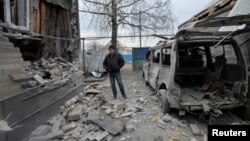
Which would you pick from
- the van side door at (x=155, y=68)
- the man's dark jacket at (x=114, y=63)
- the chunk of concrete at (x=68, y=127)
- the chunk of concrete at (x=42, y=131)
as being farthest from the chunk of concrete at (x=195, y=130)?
the man's dark jacket at (x=114, y=63)

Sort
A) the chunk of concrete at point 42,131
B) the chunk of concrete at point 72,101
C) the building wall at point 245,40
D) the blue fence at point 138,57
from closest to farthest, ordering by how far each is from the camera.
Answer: the chunk of concrete at point 42,131 < the building wall at point 245,40 < the chunk of concrete at point 72,101 < the blue fence at point 138,57

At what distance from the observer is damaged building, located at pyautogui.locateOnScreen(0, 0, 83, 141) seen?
4.30 meters

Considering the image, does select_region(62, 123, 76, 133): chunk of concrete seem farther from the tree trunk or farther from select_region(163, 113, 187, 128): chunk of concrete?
the tree trunk

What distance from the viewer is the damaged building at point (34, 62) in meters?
4.30

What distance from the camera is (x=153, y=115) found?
592 cm

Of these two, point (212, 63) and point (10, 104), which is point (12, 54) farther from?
point (212, 63)

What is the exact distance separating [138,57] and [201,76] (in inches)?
344

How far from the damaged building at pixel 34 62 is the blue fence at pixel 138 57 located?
5.31 meters

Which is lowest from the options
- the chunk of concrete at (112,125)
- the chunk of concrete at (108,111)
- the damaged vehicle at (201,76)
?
the chunk of concrete at (112,125)

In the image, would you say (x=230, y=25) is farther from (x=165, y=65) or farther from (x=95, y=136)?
(x=95, y=136)

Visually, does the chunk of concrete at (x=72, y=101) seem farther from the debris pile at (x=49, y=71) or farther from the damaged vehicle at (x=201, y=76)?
the damaged vehicle at (x=201, y=76)

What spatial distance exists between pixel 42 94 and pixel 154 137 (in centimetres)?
257

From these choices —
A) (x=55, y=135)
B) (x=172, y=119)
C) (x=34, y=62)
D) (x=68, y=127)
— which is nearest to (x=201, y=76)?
(x=172, y=119)

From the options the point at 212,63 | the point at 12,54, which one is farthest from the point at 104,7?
the point at 12,54
